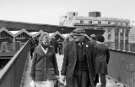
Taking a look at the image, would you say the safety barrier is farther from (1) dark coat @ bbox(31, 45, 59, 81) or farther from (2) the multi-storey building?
(2) the multi-storey building

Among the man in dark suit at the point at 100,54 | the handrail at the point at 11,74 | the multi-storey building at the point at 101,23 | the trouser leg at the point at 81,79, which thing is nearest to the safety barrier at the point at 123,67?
the man in dark suit at the point at 100,54

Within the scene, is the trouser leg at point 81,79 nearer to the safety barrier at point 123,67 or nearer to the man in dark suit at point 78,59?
the man in dark suit at point 78,59

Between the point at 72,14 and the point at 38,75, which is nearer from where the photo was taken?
the point at 38,75

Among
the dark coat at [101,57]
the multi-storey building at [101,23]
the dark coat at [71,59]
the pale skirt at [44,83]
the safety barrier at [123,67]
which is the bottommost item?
the multi-storey building at [101,23]

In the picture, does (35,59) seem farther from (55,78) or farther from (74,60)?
(74,60)

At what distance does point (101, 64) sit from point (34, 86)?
2.56 metres

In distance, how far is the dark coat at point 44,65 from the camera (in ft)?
27.4

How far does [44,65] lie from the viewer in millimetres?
8352

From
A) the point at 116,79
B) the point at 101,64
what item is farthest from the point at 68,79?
the point at 116,79

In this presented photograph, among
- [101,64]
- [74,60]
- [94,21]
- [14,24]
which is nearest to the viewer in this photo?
[74,60]

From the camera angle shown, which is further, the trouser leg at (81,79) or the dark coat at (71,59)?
the trouser leg at (81,79)

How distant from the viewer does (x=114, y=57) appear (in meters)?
16.1

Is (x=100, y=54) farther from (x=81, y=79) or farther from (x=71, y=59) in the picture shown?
(x=71, y=59)

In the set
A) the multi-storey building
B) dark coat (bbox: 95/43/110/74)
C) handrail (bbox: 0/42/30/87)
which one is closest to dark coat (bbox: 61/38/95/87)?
handrail (bbox: 0/42/30/87)
